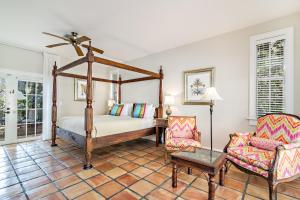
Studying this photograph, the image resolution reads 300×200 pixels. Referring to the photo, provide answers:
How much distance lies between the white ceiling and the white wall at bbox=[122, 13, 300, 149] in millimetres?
200

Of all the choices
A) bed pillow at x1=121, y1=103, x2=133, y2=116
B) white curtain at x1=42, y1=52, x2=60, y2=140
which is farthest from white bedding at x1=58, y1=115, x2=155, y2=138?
white curtain at x1=42, y1=52, x2=60, y2=140

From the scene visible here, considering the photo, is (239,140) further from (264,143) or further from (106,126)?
(106,126)

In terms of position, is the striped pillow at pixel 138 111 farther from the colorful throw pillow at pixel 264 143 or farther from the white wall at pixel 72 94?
the colorful throw pillow at pixel 264 143

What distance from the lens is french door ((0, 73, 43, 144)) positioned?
13.2 feet

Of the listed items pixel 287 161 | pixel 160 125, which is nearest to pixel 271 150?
pixel 287 161

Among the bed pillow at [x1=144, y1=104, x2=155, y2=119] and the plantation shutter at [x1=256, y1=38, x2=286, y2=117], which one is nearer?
the plantation shutter at [x1=256, y1=38, x2=286, y2=117]

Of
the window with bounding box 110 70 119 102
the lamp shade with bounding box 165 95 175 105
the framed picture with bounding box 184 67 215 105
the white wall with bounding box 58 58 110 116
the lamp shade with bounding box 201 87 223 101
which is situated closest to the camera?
the lamp shade with bounding box 201 87 223 101

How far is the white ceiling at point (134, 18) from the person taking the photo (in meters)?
2.34

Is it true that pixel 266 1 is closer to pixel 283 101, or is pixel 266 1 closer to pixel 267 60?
pixel 267 60

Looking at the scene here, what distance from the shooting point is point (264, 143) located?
7.54 ft

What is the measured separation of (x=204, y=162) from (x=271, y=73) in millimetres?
2348

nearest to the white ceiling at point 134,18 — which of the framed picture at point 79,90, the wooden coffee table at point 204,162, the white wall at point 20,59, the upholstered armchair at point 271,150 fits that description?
the white wall at point 20,59

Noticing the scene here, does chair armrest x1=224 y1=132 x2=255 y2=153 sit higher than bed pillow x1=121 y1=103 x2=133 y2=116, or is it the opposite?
bed pillow x1=121 y1=103 x2=133 y2=116

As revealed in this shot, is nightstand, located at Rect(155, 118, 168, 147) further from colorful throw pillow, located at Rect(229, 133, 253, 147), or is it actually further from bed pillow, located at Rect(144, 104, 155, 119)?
colorful throw pillow, located at Rect(229, 133, 253, 147)
